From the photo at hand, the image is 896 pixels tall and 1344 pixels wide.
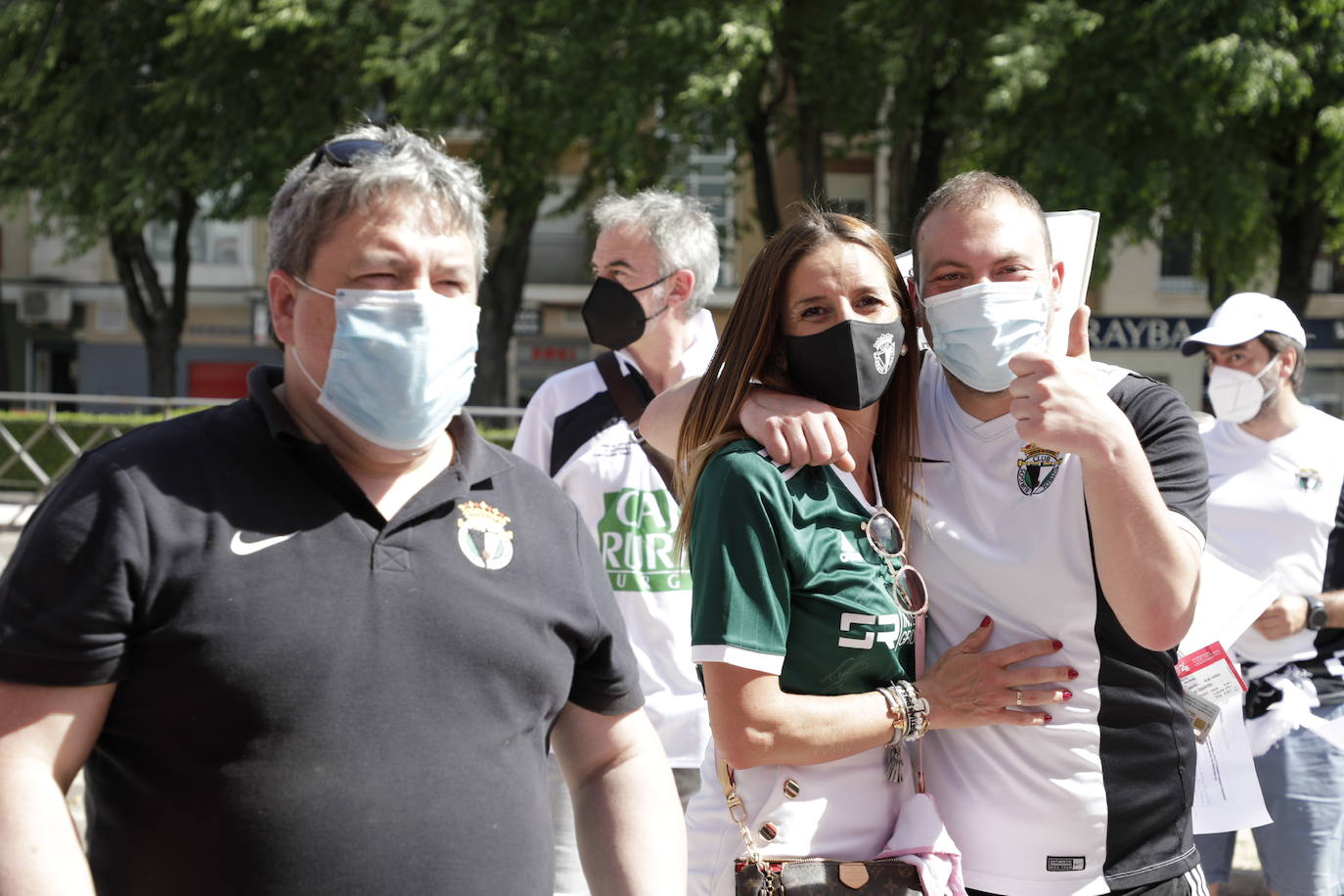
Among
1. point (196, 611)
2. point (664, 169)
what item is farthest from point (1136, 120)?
point (196, 611)

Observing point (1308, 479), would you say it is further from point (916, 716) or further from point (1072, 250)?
point (916, 716)

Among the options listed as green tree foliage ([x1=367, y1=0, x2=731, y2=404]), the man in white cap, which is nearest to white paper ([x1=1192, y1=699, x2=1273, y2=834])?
the man in white cap

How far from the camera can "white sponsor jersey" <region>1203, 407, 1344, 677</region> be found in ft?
14.0

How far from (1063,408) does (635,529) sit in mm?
1753

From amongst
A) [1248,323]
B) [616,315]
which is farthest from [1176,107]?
[616,315]

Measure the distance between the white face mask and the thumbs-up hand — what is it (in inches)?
104

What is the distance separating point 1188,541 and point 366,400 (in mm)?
1352

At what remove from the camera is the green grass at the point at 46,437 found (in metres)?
18.3

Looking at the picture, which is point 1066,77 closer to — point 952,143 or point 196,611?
point 952,143

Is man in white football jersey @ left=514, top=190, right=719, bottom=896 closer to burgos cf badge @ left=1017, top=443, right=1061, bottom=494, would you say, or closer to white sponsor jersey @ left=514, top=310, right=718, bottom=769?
white sponsor jersey @ left=514, top=310, right=718, bottom=769

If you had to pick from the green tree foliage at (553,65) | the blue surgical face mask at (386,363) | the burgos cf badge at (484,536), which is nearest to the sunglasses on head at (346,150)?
the blue surgical face mask at (386,363)

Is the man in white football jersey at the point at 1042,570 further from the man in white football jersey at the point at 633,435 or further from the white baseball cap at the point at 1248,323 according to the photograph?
the white baseball cap at the point at 1248,323

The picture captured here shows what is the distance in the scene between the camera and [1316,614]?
414 cm

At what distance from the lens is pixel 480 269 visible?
207 cm
